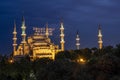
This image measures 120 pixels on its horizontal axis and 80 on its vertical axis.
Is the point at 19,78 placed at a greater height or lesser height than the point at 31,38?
lesser

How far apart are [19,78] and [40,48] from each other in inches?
5400

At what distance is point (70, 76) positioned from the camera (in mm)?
21719

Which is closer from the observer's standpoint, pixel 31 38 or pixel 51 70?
pixel 51 70

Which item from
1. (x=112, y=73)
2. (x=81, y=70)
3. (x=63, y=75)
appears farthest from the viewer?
(x=63, y=75)

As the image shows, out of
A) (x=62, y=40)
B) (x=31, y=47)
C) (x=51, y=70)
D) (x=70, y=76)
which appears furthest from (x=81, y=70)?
(x=31, y=47)

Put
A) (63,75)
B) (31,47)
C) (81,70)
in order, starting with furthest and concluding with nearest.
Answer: (31,47), (63,75), (81,70)

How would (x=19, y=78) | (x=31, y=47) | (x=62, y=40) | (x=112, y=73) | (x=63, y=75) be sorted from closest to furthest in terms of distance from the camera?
(x=112, y=73) → (x=63, y=75) → (x=19, y=78) → (x=62, y=40) → (x=31, y=47)

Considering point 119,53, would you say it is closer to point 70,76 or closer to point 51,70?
point 70,76

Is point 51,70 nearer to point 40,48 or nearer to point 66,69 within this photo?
point 66,69

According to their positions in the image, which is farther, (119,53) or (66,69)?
(66,69)

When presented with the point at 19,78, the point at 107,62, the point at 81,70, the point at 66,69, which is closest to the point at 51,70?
the point at 66,69

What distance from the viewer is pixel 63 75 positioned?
22812 millimetres

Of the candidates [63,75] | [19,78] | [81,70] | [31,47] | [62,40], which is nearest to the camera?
[81,70]

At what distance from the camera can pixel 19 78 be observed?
43406 millimetres
